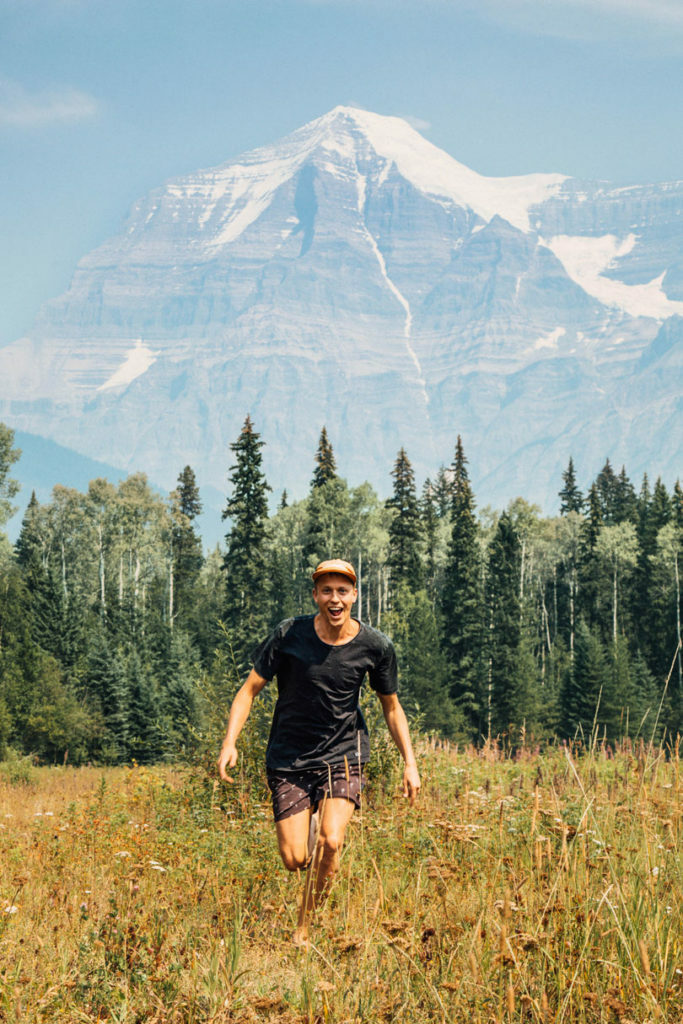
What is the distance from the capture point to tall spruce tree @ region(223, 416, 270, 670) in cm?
5566

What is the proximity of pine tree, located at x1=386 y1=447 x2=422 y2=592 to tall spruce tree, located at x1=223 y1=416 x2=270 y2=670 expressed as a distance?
1152 cm

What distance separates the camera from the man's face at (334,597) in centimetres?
595

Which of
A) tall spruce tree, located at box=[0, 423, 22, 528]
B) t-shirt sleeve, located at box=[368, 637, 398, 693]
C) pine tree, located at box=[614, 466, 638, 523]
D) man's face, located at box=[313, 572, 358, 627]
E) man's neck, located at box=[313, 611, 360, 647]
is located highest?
pine tree, located at box=[614, 466, 638, 523]

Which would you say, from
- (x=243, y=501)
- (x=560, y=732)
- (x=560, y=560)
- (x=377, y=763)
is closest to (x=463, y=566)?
(x=560, y=732)

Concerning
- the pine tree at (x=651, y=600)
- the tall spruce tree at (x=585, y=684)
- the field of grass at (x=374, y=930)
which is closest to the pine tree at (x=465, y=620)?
the tall spruce tree at (x=585, y=684)

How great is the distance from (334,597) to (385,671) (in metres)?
0.61

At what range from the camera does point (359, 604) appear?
2729 inches

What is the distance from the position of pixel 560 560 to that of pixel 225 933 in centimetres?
9220

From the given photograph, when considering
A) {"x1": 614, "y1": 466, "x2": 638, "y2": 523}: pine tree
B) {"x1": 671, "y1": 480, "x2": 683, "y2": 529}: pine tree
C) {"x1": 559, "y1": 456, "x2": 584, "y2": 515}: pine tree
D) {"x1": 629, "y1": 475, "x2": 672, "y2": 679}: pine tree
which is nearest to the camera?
{"x1": 629, "y1": 475, "x2": 672, "y2": 679}: pine tree

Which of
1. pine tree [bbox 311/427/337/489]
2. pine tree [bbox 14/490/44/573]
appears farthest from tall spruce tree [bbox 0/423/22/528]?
pine tree [bbox 14/490/44/573]

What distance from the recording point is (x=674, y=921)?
4.62m

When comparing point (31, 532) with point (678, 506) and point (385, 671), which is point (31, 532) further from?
point (385, 671)

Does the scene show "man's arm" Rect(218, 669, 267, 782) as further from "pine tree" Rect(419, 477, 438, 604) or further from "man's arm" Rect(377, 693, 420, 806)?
"pine tree" Rect(419, 477, 438, 604)

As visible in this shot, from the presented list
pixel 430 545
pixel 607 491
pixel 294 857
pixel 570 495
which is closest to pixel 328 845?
pixel 294 857
